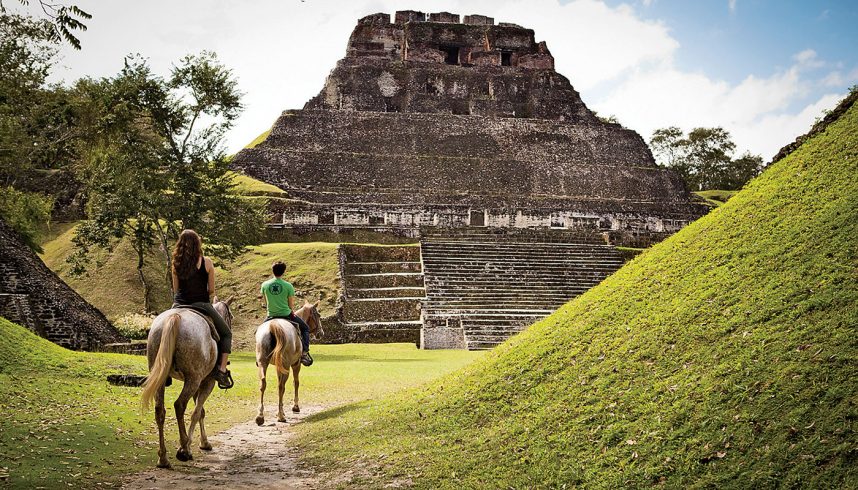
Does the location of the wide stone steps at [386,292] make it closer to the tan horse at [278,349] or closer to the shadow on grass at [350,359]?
the shadow on grass at [350,359]

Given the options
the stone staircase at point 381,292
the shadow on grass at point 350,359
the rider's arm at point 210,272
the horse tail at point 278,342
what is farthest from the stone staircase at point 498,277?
the rider's arm at point 210,272

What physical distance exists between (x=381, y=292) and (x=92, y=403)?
14.3 m

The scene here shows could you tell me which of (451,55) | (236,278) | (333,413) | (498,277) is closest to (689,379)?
(333,413)

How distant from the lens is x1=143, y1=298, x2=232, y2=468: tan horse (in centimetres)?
659

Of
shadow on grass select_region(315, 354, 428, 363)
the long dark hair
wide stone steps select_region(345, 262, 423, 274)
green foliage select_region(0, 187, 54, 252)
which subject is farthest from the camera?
wide stone steps select_region(345, 262, 423, 274)

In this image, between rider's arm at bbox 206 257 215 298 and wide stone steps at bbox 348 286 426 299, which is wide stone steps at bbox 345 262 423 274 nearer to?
A: wide stone steps at bbox 348 286 426 299

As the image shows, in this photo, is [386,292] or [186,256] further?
[386,292]

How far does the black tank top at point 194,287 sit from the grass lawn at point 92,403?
4.67 feet

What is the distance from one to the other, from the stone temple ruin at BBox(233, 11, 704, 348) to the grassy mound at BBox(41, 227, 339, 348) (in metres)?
0.89

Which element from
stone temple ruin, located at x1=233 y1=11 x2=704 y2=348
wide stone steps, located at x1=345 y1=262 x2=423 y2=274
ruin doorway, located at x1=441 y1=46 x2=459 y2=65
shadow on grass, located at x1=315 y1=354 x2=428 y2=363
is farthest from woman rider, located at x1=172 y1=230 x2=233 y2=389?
ruin doorway, located at x1=441 y1=46 x2=459 y2=65

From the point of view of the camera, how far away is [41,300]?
1478 cm

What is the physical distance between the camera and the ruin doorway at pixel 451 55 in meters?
44.2

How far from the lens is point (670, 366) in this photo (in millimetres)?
5871

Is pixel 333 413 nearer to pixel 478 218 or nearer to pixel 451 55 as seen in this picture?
pixel 478 218
